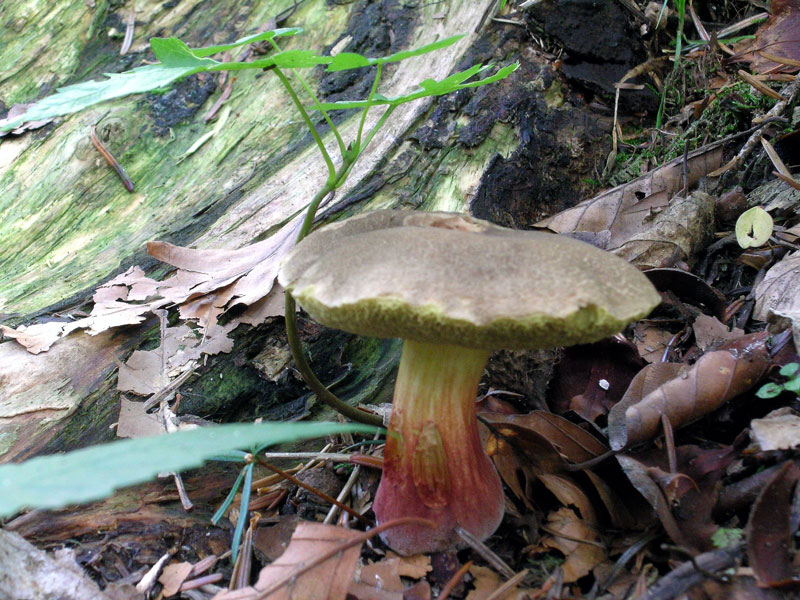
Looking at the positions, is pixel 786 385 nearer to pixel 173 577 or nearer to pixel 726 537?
pixel 726 537

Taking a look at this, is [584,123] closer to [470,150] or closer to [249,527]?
[470,150]

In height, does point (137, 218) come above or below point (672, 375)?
above

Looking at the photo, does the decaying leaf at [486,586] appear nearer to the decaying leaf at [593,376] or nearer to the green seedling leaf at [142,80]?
the decaying leaf at [593,376]

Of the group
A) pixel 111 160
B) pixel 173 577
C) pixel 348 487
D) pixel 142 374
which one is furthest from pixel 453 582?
pixel 111 160

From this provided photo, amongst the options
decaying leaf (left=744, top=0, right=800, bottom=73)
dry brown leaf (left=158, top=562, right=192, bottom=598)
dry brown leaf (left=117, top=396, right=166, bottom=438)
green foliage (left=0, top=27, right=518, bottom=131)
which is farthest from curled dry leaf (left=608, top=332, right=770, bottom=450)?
decaying leaf (left=744, top=0, right=800, bottom=73)

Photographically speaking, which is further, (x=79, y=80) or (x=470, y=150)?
(x=79, y=80)

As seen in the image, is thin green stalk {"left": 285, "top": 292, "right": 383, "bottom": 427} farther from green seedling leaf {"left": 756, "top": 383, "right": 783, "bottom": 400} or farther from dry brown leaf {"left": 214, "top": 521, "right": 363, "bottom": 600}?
green seedling leaf {"left": 756, "top": 383, "right": 783, "bottom": 400}

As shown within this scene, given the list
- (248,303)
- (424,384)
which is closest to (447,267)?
(424,384)

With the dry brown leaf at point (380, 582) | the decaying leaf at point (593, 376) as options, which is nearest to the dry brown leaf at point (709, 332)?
the decaying leaf at point (593, 376)
